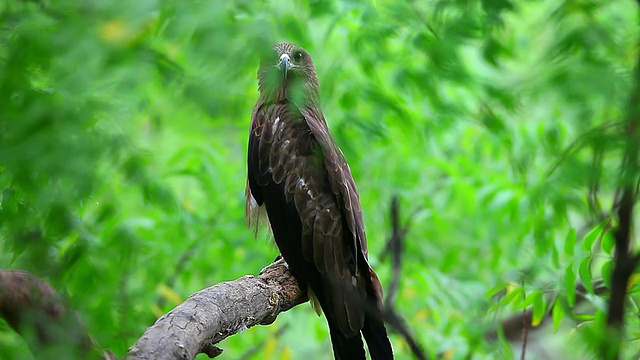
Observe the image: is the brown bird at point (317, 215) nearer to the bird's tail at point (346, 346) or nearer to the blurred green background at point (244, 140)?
the bird's tail at point (346, 346)

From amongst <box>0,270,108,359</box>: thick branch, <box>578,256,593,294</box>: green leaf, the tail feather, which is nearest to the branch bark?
<box>0,270,108,359</box>: thick branch

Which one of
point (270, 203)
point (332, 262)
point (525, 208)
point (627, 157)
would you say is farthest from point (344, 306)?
point (627, 157)

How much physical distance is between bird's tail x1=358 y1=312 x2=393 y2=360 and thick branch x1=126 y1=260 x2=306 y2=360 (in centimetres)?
44

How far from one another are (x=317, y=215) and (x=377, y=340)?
2.69 feet

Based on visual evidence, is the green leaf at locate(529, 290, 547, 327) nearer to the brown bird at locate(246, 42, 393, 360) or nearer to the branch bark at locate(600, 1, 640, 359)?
the brown bird at locate(246, 42, 393, 360)

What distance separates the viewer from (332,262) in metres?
4.07

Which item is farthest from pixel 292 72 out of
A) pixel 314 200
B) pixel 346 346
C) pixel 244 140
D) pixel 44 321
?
pixel 44 321

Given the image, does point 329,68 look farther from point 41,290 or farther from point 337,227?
point 41,290

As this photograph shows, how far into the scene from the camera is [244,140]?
6375 mm

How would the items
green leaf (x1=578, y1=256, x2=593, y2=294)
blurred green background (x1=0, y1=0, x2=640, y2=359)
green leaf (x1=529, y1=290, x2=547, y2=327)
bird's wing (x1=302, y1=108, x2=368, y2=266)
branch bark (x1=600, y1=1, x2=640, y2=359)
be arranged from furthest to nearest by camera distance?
Result: 1. bird's wing (x1=302, y1=108, x2=368, y2=266)
2. green leaf (x1=529, y1=290, x2=547, y2=327)
3. green leaf (x1=578, y1=256, x2=593, y2=294)
4. branch bark (x1=600, y1=1, x2=640, y2=359)
5. blurred green background (x1=0, y1=0, x2=640, y2=359)

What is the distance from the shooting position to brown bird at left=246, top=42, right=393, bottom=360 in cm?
394

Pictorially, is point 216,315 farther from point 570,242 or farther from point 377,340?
point 570,242

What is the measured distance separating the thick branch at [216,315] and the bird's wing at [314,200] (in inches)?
7.9

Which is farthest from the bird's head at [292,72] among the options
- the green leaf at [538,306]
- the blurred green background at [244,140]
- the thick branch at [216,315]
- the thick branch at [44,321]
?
the thick branch at [44,321]
